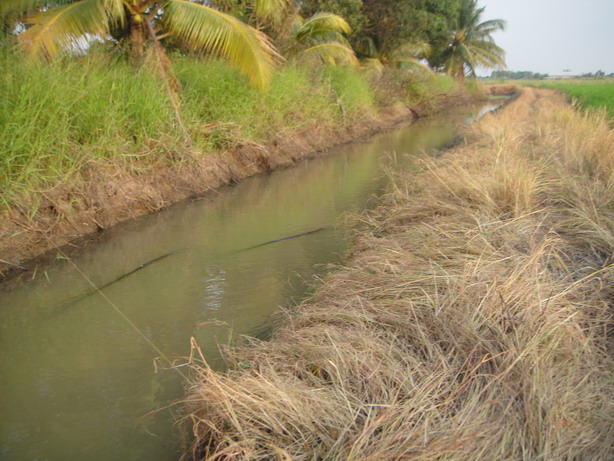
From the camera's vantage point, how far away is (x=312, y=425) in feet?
6.77

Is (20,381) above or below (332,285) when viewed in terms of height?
below

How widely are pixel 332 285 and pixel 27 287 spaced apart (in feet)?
9.49

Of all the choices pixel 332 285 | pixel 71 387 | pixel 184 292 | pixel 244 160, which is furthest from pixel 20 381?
pixel 244 160

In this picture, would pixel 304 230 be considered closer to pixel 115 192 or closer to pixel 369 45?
pixel 115 192

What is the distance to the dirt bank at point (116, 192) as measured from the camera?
4.99 meters

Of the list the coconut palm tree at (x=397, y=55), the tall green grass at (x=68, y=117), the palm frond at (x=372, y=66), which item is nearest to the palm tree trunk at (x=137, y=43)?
the tall green grass at (x=68, y=117)

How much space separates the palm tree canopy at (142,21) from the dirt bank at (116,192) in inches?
63.4

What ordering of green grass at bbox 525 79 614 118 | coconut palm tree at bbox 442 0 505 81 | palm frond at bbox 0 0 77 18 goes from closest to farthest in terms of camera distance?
palm frond at bbox 0 0 77 18 → green grass at bbox 525 79 614 118 → coconut palm tree at bbox 442 0 505 81

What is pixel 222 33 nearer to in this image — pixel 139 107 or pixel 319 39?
pixel 139 107

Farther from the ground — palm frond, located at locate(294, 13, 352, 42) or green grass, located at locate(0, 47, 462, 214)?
palm frond, located at locate(294, 13, 352, 42)

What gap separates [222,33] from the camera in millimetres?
7883

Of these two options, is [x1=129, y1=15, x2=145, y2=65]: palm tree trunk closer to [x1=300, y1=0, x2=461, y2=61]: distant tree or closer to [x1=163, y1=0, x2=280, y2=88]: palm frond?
[x1=163, y1=0, x2=280, y2=88]: palm frond

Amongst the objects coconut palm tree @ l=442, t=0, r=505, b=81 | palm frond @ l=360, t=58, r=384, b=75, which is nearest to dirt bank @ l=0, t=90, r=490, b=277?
palm frond @ l=360, t=58, r=384, b=75

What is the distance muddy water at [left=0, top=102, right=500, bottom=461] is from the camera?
2.78 metres
